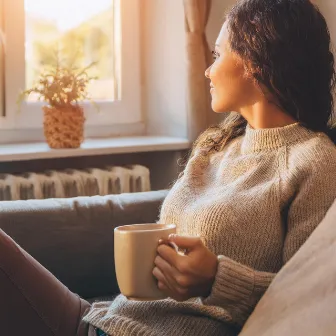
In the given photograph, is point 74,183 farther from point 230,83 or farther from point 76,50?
point 230,83

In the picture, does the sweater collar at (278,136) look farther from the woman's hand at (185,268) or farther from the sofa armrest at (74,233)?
the sofa armrest at (74,233)

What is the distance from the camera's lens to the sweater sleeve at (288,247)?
46.3 inches

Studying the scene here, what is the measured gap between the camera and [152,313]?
127 cm

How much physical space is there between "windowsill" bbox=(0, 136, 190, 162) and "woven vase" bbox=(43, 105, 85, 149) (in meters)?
0.03

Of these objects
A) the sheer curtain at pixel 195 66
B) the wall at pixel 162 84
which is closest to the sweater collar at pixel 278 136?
the sheer curtain at pixel 195 66

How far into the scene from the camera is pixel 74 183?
7.52 ft

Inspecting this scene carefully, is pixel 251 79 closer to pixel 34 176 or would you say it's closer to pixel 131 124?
pixel 34 176

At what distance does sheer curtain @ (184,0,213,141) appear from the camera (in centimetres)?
233

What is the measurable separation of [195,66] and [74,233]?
31.4 inches

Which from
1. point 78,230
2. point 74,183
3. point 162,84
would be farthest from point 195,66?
point 78,230

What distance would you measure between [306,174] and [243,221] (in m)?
0.14

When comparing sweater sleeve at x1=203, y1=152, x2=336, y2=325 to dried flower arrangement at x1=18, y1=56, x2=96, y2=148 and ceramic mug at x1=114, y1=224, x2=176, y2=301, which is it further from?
dried flower arrangement at x1=18, y1=56, x2=96, y2=148

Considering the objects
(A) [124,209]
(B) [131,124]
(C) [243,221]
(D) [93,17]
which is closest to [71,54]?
(D) [93,17]

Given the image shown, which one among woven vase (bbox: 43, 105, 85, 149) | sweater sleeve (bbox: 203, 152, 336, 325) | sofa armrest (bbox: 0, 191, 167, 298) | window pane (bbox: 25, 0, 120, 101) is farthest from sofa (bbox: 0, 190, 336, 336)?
window pane (bbox: 25, 0, 120, 101)
